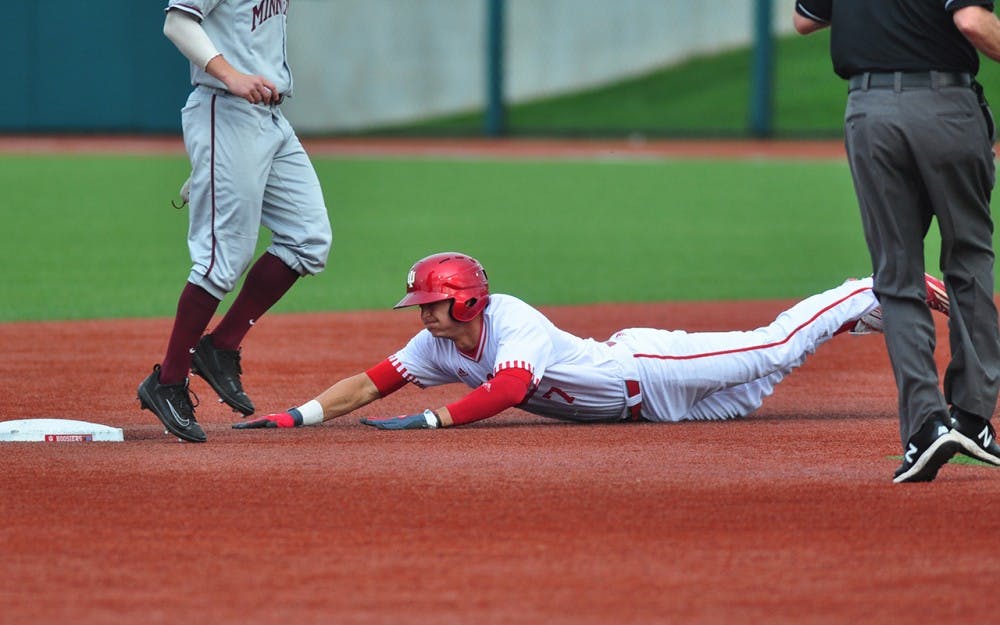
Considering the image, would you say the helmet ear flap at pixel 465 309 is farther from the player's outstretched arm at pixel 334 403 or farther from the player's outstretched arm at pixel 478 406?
the player's outstretched arm at pixel 334 403

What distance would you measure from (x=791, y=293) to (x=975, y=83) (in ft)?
22.5

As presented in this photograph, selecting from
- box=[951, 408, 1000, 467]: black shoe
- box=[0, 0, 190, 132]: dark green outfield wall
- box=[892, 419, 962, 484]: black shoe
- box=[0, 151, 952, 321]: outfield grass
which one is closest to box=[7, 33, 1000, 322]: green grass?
box=[0, 151, 952, 321]: outfield grass

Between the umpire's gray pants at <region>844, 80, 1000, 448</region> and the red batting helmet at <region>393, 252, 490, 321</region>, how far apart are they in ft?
5.27

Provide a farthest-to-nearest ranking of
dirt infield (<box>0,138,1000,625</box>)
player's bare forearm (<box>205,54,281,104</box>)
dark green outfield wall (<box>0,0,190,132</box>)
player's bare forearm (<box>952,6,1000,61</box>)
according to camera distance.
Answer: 1. dark green outfield wall (<box>0,0,190,132</box>)
2. player's bare forearm (<box>205,54,281,104</box>)
3. player's bare forearm (<box>952,6,1000,61</box>)
4. dirt infield (<box>0,138,1000,625</box>)

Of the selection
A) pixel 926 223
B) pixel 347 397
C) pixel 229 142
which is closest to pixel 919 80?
pixel 926 223

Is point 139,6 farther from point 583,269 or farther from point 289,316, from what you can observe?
point 289,316

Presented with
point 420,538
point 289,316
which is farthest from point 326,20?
point 420,538

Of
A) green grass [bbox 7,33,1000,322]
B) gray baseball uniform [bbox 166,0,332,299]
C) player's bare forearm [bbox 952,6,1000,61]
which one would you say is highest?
player's bare forearm [bbox 952,6,1000,61]

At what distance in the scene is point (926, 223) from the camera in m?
5.59

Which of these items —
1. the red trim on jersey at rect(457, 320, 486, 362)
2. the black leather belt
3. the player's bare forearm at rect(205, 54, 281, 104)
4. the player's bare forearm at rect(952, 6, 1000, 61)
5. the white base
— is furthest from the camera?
the red trim on jersey at rect(457, 320, 486, 362)

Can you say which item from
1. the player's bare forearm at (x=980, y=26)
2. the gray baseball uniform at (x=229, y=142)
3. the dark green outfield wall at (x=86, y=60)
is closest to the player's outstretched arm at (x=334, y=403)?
the gray baseball uniform at (x=229, y=142)

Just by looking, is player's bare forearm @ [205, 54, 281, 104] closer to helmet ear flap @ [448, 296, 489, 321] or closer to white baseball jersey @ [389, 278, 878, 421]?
helmet ear flap @ [448, 296, 489, 321]

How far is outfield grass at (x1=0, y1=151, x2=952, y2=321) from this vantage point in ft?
40.9

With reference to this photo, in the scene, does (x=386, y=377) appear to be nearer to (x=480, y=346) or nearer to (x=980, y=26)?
(x=480, y=346)
